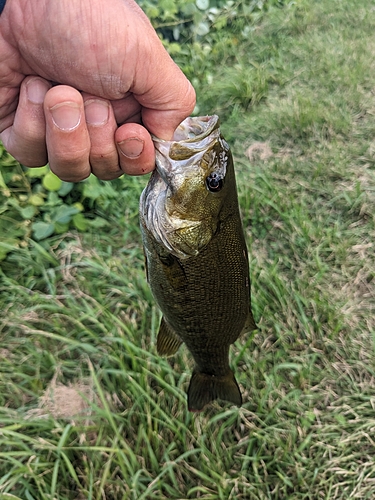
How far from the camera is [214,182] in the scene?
130 cm

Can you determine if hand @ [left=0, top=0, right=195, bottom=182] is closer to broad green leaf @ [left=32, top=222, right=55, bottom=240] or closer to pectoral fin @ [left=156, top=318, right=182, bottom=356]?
pectoral fin @ [left=156, top=318, right=182, bottom=356]

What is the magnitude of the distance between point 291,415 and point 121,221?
1.63m

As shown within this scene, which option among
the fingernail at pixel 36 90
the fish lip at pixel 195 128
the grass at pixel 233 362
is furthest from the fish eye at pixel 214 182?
the grass at pixel 233 362

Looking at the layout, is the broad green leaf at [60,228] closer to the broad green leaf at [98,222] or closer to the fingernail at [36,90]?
the broad green leaf at [98,222]

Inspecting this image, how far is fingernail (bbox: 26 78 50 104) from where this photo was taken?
50.8 inches

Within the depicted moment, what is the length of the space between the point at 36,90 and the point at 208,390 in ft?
4.27

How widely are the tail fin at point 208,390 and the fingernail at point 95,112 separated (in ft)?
3.57

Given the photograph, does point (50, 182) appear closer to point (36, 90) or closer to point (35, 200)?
point (35, 200)

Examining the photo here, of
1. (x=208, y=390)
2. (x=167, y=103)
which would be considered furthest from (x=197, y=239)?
(x=208, y=390)

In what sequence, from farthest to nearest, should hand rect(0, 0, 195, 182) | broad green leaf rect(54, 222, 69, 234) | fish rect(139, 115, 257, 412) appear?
broad green leaf rect(54, 222, 69, 234)
fish rect(139, 115, 257, 412)
hand rect(0, 0, 195, 182)

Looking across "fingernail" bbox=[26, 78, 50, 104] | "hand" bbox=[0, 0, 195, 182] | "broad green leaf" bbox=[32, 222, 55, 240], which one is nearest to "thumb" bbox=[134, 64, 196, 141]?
"hand" bbox=[0, 0, 195, 182]

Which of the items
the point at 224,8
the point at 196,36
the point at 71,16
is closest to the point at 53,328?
the point at 71,16

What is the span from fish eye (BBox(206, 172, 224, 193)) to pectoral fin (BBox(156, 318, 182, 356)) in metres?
0.65

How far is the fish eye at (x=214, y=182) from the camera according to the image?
4.20 feet
